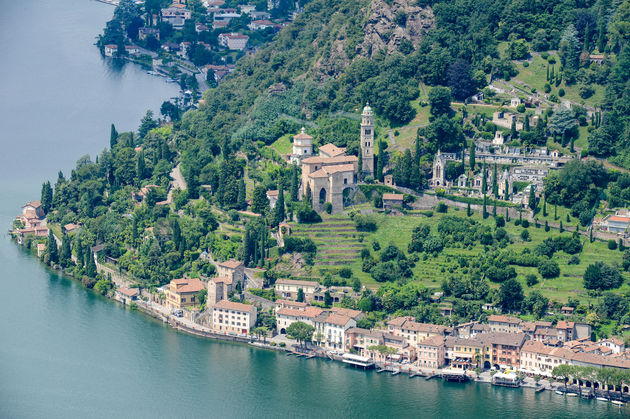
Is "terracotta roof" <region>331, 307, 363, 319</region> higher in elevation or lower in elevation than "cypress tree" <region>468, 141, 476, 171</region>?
lower

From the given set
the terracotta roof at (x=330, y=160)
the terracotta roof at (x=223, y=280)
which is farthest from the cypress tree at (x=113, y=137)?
the terracotta roof at (x=223, y=280)

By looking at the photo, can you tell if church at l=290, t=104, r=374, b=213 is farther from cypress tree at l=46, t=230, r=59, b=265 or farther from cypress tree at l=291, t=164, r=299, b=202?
cypress tree at l=46, t=230, r=59, b=265

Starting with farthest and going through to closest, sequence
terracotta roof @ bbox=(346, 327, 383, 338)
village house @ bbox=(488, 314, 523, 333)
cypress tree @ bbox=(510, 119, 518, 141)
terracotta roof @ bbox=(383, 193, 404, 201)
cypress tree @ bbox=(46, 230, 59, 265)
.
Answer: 1. cypress tree @ bbox=(46, 230, 59, 265)
2. cypress tree @ bbox=(510, 119, 518, 141)
3. terracotta roof @ bbox=(383, 193, 404, 201)
4. terracotta roof @ bbox=(346, 327, 383, 338)
5. village house @ bbox=(488, 314, 523, 333)

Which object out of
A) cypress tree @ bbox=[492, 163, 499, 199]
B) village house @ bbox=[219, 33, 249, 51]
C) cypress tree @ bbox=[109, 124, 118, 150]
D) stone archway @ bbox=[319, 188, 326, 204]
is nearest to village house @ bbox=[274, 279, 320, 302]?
stone archway @ bbox=[319, 188, 326, 204]

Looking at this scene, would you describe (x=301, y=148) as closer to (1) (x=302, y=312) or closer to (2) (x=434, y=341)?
(1) (x=302, y=312)

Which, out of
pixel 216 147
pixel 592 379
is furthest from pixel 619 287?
pixel 216 147

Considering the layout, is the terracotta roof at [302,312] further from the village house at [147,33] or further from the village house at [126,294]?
the village house at [147,33]

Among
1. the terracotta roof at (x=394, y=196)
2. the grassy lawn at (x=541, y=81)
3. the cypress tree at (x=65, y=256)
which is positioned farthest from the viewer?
the cypress tree at (x=65, y=256)
